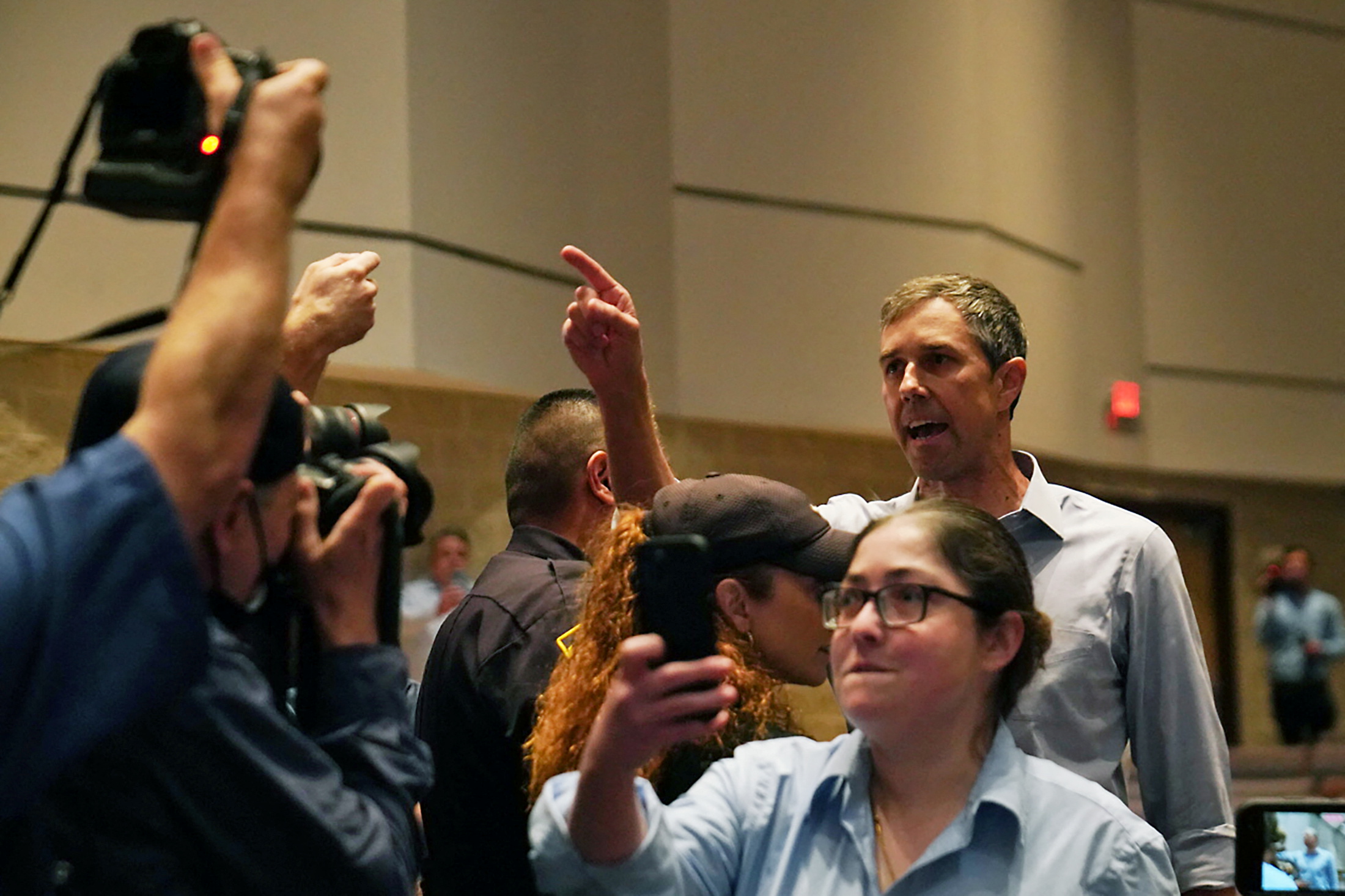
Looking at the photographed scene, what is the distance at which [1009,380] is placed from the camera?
9.18 feet

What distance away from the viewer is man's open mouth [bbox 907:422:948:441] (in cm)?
271

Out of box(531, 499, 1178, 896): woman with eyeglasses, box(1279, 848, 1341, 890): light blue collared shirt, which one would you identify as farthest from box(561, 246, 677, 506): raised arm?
box(1279, 848, 1341, 890): light blue collared shirt

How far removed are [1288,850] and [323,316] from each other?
57.5 inches

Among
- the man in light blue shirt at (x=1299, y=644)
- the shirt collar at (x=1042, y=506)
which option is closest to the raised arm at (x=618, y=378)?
the shirt collar at (x=1042, y=506)

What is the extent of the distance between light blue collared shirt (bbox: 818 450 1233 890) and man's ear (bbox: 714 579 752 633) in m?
0.39

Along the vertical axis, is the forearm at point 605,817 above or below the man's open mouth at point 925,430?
below

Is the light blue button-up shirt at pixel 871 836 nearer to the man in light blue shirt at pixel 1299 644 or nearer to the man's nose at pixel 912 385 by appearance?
the man's nose at pixel 912 385

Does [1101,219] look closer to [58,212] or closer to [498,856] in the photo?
[58,212]

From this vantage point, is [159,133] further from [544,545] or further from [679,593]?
[544,545]

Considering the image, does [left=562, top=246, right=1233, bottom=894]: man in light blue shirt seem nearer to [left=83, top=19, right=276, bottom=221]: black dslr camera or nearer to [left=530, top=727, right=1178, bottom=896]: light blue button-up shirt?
[left=530, top=727, right=1178, bottom=896]: light blue button-up shirt

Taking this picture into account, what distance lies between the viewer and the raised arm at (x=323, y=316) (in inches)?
90.9

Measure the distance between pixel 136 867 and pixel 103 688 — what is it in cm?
22

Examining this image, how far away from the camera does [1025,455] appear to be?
282cm

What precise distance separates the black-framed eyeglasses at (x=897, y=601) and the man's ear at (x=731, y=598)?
14.9 inches
